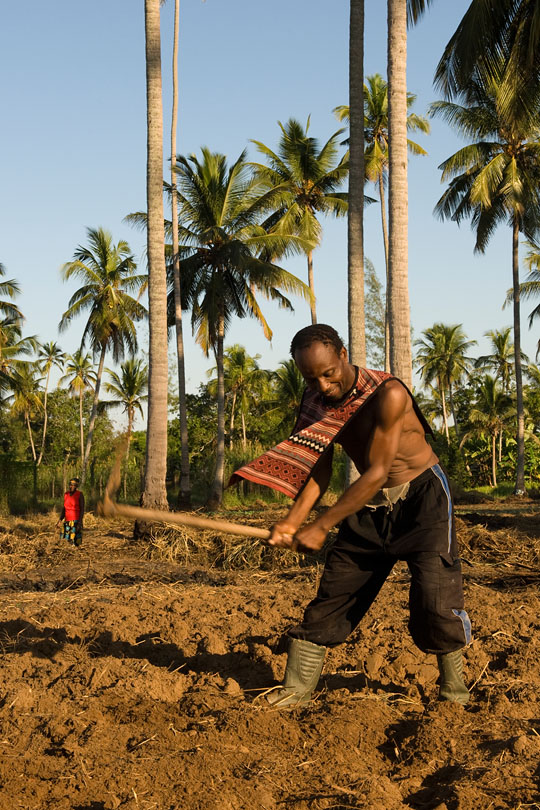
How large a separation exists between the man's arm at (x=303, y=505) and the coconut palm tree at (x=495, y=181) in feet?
74.9

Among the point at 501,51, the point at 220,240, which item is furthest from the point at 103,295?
the point at 501,51

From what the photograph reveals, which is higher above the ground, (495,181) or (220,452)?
(495,181)

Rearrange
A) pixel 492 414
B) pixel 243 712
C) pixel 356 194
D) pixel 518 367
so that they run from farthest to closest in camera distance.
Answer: pixel 492 414 < pixel 518 367 < pixel 356 194 < pixel 243 712

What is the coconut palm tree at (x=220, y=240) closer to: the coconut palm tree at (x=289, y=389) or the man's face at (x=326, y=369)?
the coconut palm tree at (x=289, y=389)

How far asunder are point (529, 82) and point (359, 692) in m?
13.7

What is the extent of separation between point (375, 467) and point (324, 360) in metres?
0.51

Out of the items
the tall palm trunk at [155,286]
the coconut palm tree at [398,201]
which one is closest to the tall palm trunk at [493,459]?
the tall palm trunk at [155,286]

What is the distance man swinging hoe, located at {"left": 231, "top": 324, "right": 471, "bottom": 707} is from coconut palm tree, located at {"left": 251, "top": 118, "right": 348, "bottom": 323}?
24191 millimetres

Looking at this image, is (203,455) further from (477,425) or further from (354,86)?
(354,86)

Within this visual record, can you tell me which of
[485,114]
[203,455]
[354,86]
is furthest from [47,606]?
[203,455]

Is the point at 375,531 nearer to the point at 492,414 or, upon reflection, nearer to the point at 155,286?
the point at 155,286

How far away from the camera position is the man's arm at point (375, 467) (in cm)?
348

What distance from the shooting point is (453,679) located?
3762 millimetres

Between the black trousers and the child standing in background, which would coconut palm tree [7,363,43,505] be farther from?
the black trousers
